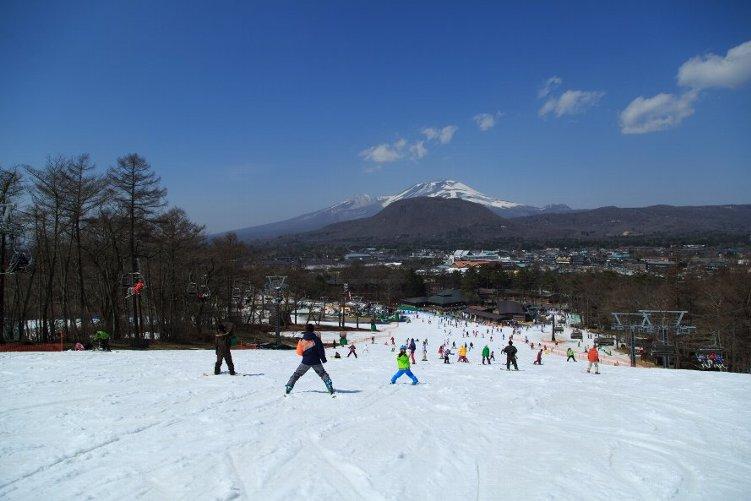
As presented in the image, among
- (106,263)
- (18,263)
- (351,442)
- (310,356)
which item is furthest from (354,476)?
(106,263)

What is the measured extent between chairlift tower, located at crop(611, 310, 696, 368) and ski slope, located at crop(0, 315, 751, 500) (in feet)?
65.9

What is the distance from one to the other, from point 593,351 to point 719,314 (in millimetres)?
25402

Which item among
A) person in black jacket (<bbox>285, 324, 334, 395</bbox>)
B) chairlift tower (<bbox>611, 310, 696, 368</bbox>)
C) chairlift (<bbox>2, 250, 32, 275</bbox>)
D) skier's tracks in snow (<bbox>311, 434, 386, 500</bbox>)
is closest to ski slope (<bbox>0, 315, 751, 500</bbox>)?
skier's tracks in snow (<bbox>311, 434, 386, 500</bbox>)

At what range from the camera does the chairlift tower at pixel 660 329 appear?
Result: 96.5 feet

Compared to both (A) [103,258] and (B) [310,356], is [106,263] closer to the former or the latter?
(A) [103,258]

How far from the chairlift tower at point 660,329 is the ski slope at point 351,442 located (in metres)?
20.1

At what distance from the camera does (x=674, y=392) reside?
12.5m

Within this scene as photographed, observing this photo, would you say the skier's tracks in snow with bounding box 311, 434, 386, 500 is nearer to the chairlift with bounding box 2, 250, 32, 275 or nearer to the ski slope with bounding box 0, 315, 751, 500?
the ski slope with bounding box 0, 315, 751, 500

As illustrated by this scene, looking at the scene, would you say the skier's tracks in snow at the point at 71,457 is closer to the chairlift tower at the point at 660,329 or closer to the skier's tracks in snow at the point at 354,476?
the skier's tracks in snow at the point at 354,476

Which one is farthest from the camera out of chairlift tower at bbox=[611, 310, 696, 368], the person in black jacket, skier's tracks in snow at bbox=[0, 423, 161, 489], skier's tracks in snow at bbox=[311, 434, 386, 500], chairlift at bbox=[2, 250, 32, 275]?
chairlift tower at bbox=[611, 310, 696, 368]

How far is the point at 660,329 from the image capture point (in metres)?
30.1

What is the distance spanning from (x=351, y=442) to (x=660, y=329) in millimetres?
29968

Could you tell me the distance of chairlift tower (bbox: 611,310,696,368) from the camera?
29406mm

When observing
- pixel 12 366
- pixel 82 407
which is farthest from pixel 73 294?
pixel 82 407
